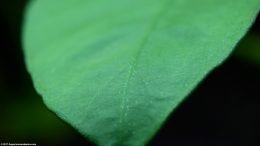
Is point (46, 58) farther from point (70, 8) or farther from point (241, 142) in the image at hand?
point (241, 142)

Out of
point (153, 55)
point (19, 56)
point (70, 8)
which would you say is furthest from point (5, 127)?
point (153, 55)

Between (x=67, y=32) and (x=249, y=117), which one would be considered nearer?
(x=67, y=32)

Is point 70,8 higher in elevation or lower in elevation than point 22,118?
higher

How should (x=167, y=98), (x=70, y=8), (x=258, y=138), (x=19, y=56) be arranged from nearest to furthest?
(x=167, y=98) → (x=70, y=8) → (x=258, y=138) → (x=19, y=56)

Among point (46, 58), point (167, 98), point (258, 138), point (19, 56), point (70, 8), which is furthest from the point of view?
point (19, 56)

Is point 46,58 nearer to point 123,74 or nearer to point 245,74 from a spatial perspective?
point 123,74

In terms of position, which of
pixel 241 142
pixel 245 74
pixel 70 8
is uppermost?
pixel 70 8
